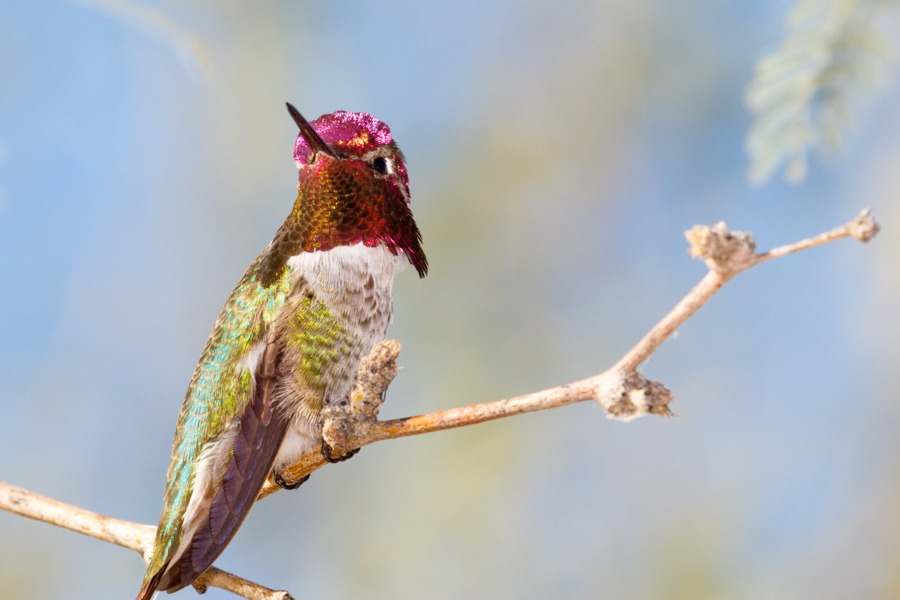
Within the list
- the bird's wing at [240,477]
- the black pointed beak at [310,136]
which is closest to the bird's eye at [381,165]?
the black pointed beak at [310,136]

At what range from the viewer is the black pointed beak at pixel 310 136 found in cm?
138

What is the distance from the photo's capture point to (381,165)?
5.60 feet

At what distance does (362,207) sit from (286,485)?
60cm

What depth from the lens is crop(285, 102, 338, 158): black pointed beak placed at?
1.38 metres

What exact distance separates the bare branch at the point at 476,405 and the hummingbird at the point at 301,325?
109mm

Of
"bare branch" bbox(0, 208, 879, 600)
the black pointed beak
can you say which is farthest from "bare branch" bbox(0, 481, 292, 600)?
the black pointed beak

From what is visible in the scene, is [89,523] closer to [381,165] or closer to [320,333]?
[320,333]

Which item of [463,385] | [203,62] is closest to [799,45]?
[203,62]

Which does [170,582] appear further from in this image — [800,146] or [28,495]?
[800,146]

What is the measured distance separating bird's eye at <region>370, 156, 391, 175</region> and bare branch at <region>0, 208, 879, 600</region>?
22.4 inches

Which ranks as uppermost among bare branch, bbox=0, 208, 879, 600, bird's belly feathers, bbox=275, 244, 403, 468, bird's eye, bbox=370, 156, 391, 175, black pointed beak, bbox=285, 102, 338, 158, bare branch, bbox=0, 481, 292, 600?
bird's eye, bbox=370, 156, 391, 175

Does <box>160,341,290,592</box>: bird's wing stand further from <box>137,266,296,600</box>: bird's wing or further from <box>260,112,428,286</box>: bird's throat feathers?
<box>260,112,428,286</box>: bird's throat feathers

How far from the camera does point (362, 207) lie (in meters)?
1.67

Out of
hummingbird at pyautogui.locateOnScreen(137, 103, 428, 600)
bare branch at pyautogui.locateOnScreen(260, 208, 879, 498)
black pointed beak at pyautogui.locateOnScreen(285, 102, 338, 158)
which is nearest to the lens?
bare branch at pyautogui.locateOnScreen(260, 208, 879, 498)
